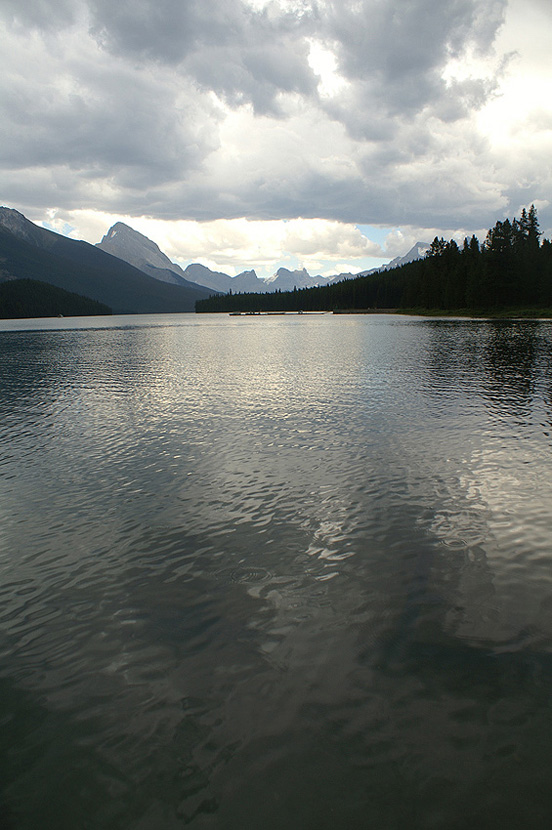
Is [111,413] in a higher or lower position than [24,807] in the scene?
higher

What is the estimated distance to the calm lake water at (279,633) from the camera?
22.3 ft

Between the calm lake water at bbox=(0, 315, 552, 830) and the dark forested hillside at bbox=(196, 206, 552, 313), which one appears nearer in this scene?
the calm lake water at bbox=(0, 315, 552, 830)

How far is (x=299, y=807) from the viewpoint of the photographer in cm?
653

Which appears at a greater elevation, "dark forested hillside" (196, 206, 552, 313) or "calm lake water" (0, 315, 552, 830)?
"dark forested hillside" (196, 206, 552, 313)

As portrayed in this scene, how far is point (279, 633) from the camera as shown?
995 cm

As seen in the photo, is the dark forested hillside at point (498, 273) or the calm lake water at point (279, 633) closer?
the calm lake water at point (279, 633)

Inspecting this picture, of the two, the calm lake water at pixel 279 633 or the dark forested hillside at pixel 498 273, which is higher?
the dark forested hillside at pixel 498 273

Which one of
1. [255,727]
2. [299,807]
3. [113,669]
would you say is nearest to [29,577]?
[113,669]

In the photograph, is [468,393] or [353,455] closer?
[353,455]

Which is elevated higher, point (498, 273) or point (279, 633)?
point (498, 273)

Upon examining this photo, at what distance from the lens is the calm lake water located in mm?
6793

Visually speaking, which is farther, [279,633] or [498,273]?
[498,273]

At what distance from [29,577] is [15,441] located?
1586cm

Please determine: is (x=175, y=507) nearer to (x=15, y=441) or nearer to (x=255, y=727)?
(x=255, y=727)
